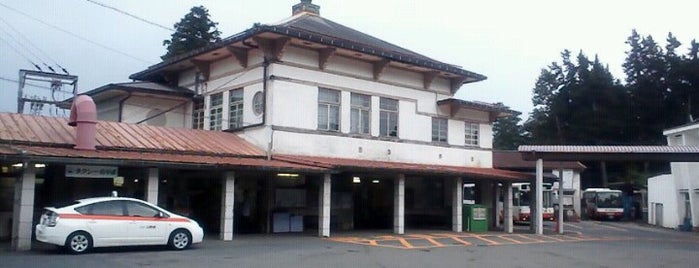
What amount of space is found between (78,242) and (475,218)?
18.2 metres

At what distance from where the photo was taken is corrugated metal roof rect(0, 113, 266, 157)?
747 inches

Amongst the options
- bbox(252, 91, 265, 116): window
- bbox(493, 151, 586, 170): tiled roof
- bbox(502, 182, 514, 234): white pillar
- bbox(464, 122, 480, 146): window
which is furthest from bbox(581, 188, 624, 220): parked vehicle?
bbox(252, 91, 265, 116): window

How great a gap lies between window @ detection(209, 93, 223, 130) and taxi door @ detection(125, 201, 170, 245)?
10158 mm

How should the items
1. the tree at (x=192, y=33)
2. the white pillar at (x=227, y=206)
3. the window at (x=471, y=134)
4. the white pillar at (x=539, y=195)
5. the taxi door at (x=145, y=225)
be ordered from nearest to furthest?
the taxi door at (x=145, y=225)
the white pillar at (x=227, y=206)
the white pillar at (x=539, y=195)
the window at (x=471, y=134)
the tree at (x=192, y=33)

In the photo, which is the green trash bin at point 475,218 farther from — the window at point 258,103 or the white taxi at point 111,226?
the white taxi at point 111,226

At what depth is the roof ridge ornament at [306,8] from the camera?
31750 mm

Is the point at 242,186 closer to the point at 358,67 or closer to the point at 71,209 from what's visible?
the point at 358,67

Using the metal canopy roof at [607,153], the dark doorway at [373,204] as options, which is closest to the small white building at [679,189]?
the metal canopy roof at [607,153]

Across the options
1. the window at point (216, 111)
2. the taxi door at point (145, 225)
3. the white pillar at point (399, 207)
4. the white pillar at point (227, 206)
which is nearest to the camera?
the taxi door at point (145, 225)

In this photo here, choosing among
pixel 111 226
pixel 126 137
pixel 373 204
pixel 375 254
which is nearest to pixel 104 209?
pixel 111 226

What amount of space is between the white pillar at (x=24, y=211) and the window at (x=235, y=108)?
9.71 m

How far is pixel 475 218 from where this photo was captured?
2978 cm

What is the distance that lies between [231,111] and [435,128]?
9042 millimetres

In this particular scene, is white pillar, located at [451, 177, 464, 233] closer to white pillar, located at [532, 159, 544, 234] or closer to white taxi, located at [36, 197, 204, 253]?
white pillar, located at [532, 159, 544, 234]
